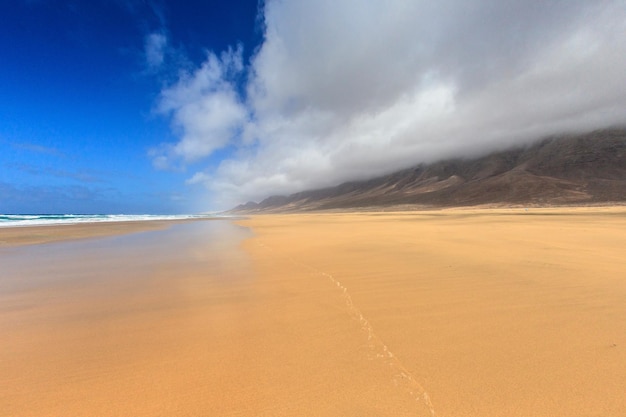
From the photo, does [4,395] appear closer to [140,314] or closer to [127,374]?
[127,374]

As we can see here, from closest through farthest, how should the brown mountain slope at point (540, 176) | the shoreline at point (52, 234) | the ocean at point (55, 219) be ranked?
1. the shoreline at point (52, 234)
2. the ocean at point (55, 219)
3. the brown mountain slope at point (540, 176)

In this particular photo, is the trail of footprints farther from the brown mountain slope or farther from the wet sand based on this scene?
the brown mountain slope

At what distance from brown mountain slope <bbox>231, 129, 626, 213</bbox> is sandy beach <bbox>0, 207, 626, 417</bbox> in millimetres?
76438

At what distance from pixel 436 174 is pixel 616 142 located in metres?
60.6

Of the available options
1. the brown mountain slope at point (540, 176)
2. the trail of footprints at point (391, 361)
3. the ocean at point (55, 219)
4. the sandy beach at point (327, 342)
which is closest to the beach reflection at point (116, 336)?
the sandy beach at point (327, 342)

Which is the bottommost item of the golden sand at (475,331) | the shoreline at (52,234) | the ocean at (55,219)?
the golden sand at (475,331)

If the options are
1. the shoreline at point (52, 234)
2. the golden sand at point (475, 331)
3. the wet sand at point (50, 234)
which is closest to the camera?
the golden sand at point (475, 331)

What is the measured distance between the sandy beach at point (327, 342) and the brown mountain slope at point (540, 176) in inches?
3009

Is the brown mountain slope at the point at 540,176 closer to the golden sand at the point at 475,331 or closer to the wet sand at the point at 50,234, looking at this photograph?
the golden sand at the point at 475,331

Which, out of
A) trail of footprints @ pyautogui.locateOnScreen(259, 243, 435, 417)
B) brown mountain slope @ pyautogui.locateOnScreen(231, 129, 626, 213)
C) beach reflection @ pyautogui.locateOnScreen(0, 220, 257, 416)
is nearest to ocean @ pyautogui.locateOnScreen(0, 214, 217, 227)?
beach reflection @ pyautogui.locateOnScreen(0, 220, 257, 416)

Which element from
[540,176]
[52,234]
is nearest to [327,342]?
[52,234]

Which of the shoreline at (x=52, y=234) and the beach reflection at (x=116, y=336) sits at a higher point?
the shoreline at (x=52, y=234)

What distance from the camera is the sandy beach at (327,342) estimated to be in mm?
2184

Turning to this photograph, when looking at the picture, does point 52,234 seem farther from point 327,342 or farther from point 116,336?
point 327,342
